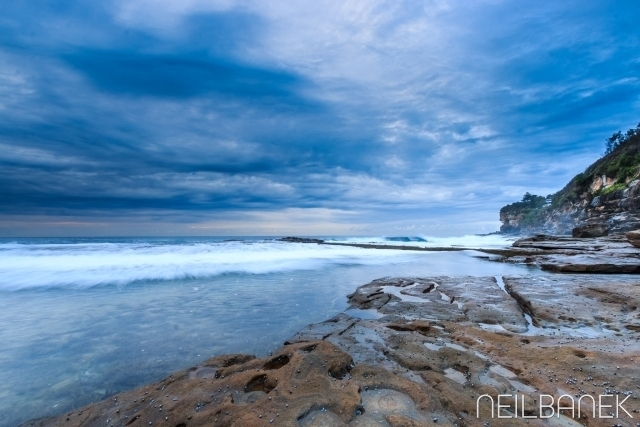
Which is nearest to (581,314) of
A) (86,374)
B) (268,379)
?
(268,379)

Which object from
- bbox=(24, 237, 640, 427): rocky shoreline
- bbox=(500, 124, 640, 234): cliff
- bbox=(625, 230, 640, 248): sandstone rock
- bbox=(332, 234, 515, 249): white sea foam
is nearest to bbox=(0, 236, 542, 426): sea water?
bbox=(24, 237, 640, 427): rocky shoreline

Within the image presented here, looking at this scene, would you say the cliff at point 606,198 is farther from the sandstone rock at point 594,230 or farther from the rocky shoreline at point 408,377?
the rocky shoreline at point 408,377

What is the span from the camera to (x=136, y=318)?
7.52m

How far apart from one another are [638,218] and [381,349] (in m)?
43.1

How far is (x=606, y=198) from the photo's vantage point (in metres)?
39.3

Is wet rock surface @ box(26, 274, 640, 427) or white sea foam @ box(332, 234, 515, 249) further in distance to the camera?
white sea foam @ box(332, 234, 515, 249)

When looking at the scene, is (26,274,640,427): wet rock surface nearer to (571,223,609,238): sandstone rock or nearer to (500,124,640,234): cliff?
(571,223,609,238): sandstone rock

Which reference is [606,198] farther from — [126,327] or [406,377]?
[126,327]

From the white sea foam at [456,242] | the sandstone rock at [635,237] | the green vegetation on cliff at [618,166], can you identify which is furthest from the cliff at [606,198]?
the sandstone rock at [635,237]

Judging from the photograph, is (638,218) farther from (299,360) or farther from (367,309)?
(299,360)

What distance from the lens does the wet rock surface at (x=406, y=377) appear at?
3055mm

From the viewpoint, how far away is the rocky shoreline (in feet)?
10.0

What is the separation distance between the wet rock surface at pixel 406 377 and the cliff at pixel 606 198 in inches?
1572

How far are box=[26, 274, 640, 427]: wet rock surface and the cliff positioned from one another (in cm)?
3993
